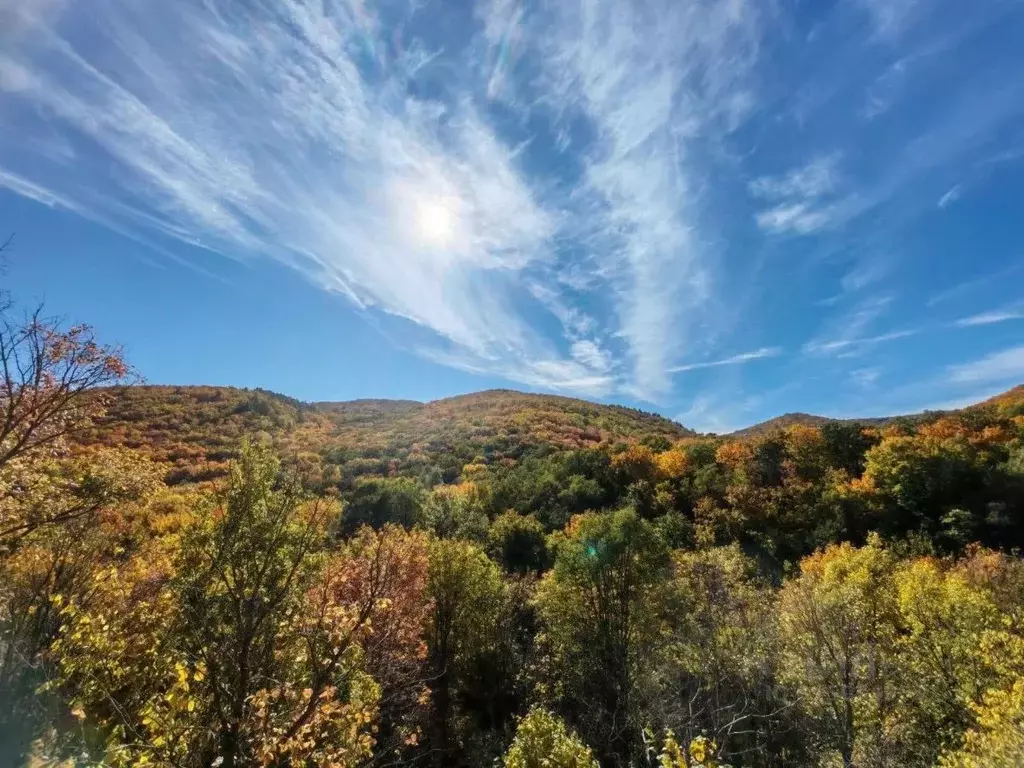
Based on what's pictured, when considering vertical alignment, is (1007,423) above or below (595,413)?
below

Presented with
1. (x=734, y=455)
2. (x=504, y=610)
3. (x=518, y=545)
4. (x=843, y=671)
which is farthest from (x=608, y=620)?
(x=734, y=455)

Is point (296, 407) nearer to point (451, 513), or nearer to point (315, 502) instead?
point (451, 513)

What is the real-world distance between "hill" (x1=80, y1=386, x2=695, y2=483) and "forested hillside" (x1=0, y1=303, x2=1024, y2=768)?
5.69 metres

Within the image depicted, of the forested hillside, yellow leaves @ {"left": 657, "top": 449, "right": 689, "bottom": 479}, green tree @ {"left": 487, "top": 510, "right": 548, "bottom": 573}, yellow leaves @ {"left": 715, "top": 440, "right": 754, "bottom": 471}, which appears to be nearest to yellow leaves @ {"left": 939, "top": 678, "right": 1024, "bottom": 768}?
the forested hillside

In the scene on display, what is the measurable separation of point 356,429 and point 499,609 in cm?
9822

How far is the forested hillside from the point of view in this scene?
28.5 feet

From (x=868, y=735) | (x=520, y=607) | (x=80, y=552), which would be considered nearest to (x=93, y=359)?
(x=80, y=552)

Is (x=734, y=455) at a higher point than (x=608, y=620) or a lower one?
higher

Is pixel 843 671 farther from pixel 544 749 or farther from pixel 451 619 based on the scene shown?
pixel 451 619

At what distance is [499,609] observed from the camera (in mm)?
33969

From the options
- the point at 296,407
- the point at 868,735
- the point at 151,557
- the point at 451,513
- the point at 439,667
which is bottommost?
the point at 868,735

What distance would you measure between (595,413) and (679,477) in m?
85.9

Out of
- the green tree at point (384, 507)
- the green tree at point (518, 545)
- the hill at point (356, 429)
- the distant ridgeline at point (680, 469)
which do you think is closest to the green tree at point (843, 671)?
the distant ridgeline at point (680, 469)

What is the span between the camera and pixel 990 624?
2452cm
